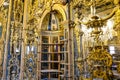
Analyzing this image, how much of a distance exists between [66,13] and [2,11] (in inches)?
78.6

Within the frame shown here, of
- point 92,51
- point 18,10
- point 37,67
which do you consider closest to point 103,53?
point 92,51

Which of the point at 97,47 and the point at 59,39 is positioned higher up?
the point at 59,39

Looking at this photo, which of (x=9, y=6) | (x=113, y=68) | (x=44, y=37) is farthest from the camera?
(x=9, y=6)

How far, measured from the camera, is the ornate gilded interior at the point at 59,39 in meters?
2.03

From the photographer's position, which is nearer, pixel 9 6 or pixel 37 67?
pixel 37 67

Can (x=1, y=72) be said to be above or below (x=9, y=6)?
below

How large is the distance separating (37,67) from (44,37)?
717 mm

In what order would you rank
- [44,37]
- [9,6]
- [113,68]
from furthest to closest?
[9,6], [44,37], [113,68]

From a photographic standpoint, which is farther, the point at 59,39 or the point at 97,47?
the point at 59,39

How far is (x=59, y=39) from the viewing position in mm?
3322

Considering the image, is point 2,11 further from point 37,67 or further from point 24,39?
point 37,67

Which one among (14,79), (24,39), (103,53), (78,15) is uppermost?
(78,15)

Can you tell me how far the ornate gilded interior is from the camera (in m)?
2.03

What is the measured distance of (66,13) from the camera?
2.75 m
